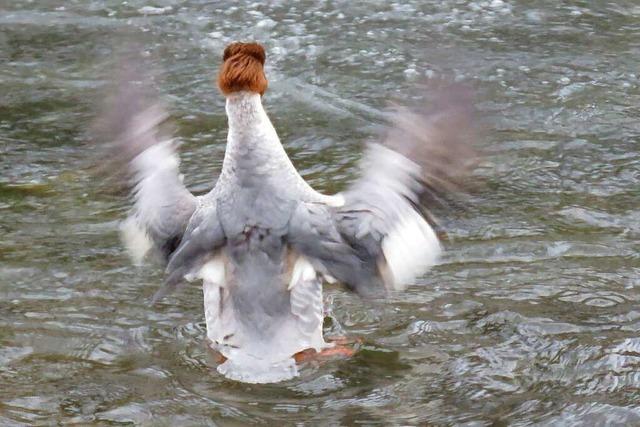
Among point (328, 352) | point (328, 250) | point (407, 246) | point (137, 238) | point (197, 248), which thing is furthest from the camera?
point (137, 238)

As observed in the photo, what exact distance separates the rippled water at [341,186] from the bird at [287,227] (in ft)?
0.76

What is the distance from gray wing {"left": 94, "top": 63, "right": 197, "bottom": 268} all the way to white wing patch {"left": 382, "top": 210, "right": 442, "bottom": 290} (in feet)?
3.20

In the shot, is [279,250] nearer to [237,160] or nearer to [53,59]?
[237,160]

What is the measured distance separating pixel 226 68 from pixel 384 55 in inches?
154

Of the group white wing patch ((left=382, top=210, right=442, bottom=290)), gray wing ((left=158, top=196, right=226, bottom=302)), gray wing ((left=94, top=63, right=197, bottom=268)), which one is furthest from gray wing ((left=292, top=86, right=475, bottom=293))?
gray wing ((left=94, top=63, right=197, bottom=268))

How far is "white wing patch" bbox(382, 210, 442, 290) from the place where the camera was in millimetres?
4863

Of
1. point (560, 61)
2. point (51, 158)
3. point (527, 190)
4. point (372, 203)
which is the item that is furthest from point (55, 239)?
point (560, 61)

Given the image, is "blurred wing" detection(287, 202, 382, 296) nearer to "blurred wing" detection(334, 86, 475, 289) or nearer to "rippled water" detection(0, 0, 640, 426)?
"blurred wing" detection(334, 86, 475, 289)

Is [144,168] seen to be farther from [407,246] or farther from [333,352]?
[407,246]

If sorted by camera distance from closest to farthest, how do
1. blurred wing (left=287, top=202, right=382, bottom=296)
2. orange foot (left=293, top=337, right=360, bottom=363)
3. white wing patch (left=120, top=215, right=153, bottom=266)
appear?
blurred wing (left=287, top=202, right=382, bottom=296) < orange foot (left=293, top=337, right=360, bottom=363) < white wing patch (left=120, top=215, right=153, bottom=266)

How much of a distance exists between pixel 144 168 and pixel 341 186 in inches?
65.2

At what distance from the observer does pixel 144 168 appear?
550cm

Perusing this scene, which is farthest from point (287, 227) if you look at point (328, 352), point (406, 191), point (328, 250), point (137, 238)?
point (137, 238)

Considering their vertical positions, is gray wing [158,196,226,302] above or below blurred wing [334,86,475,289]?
below
